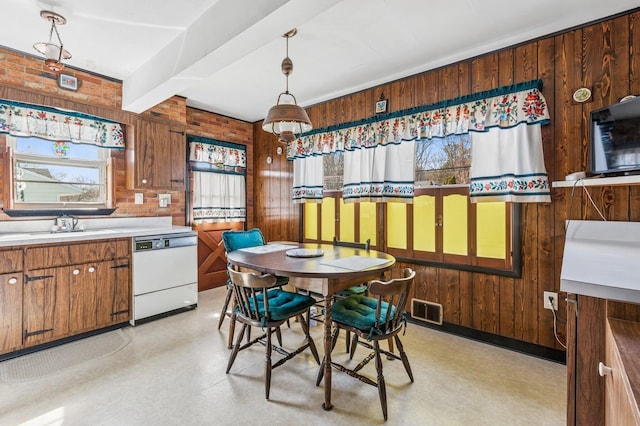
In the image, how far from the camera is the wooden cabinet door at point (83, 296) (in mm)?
2701

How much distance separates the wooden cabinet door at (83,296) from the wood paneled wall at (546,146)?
3100mm

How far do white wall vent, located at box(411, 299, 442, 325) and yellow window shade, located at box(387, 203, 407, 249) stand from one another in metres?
0.59

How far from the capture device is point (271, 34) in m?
1.95

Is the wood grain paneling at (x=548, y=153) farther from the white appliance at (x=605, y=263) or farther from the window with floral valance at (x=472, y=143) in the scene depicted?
the white appliance at (x=605, y=263)

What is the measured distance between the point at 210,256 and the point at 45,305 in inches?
77.4

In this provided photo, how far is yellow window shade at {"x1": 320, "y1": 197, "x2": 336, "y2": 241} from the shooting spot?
12.8 feet

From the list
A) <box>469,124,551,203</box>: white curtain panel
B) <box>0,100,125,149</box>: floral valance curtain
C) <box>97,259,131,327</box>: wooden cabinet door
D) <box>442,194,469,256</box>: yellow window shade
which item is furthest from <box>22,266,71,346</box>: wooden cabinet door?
<box>469,124,551,203</box>: white curtain panel

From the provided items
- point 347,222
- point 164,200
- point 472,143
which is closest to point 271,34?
point 472,143

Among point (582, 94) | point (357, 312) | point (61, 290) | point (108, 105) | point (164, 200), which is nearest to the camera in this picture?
point (357, 312)

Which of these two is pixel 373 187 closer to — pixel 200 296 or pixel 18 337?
pixel 200 296

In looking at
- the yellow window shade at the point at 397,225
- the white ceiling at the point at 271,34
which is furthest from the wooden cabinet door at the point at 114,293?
the yellow window shade at the point at 397,225

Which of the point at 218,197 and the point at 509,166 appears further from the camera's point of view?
the point at 218,197

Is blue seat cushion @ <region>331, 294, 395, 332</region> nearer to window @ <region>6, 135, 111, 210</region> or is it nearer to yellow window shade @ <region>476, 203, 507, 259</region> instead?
yellow window shade @ <region>476, 203, 507, 259</region>

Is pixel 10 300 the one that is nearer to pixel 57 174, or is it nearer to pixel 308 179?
pixel 57 174
